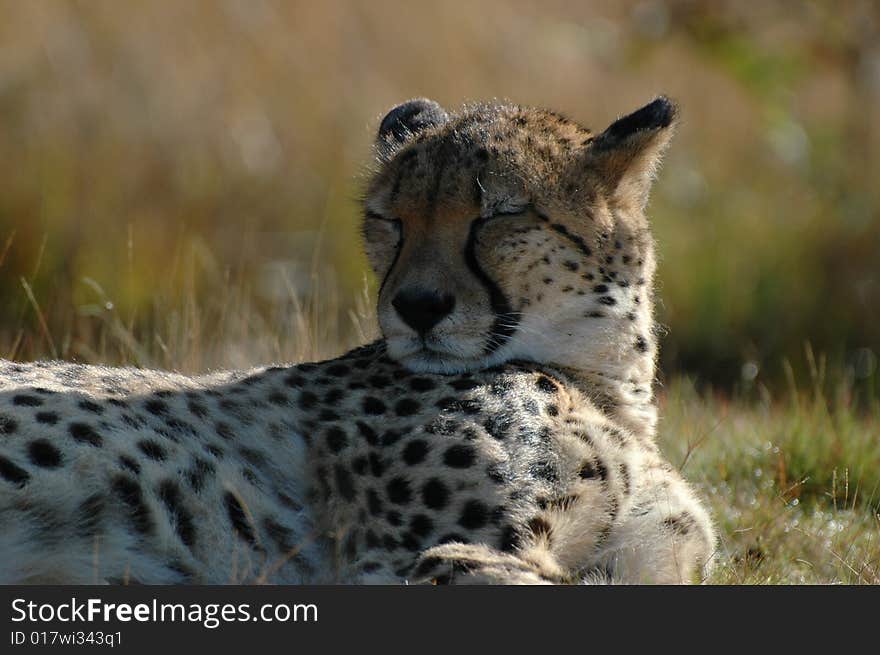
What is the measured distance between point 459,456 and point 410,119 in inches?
67.0

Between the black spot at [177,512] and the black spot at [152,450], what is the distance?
0.31 feet

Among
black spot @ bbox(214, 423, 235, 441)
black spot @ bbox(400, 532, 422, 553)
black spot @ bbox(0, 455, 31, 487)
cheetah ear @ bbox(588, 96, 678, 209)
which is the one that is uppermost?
cheetah ear @ bbox(588, 96, 678, 209)

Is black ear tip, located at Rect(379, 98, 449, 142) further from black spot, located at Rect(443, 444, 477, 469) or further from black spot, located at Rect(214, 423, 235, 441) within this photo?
black spot, located at Rect(443, 444, 477, 469)

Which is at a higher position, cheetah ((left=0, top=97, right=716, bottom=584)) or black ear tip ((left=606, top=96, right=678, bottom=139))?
black ear tip ((left=606, top=96, right=678, bottom=139))

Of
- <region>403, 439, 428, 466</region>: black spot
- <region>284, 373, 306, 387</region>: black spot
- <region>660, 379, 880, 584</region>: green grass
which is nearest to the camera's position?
<region>403, 439, 428, 466</region>: black spot

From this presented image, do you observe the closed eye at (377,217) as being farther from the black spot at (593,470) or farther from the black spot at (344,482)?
the black spot at (593,470)

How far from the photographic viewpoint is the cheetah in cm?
334

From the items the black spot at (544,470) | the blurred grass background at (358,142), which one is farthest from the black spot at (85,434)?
the blurred grass background at (358,142)

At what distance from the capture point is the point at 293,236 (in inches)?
402

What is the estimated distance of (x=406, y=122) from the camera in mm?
4863

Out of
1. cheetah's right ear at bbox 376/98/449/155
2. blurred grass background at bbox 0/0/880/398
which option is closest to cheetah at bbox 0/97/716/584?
cheetah's right ear at bbox 376/98/449/155

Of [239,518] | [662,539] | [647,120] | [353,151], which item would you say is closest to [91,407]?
[239,518]

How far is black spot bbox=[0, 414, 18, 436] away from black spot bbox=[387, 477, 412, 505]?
3.15 feet
